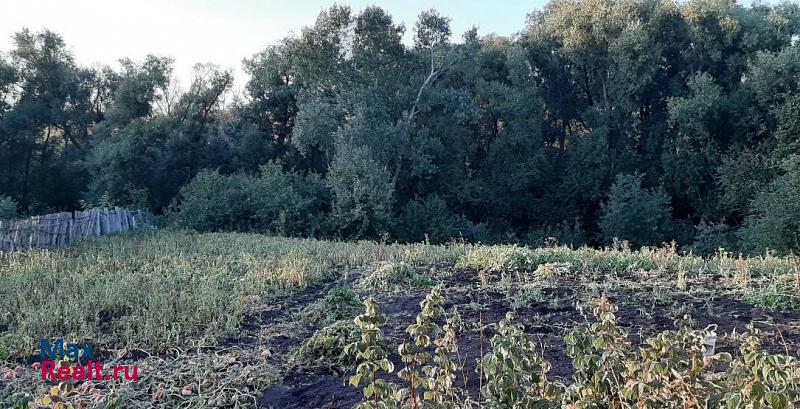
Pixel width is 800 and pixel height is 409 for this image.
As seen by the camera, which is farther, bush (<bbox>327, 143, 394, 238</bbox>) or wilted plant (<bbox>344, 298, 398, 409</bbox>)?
bush (<bbox>327, 143, 394, 238</bbox>)

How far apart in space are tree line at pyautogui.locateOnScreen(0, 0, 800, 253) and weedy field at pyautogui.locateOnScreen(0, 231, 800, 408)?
8.16 meters

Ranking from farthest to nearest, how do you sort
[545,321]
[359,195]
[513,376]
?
[359,195], [545,321], [513,376]

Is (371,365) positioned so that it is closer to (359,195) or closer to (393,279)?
(393,279)

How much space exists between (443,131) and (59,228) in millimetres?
11926

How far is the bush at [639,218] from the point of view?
→ 18234mm

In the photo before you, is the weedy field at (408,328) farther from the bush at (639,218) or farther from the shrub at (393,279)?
the bush at (639,218)

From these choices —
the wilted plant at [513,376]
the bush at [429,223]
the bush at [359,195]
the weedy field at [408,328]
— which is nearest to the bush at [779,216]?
the bush at [429,223]

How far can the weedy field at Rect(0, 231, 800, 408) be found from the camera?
7.11 ft

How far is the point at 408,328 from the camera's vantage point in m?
2.40

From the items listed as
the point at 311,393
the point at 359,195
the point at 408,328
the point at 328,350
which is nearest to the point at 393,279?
the point at 328,350

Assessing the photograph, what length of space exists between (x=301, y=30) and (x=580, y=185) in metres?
10.6

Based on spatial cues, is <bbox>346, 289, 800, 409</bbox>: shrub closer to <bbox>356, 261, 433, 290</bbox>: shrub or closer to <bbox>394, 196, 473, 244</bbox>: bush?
<bbox>356, 261, 433, 290</bbox>: shrub

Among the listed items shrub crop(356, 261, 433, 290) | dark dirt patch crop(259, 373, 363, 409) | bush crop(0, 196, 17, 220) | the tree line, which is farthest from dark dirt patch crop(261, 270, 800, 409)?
bush crop(0, 196, 17, 220)

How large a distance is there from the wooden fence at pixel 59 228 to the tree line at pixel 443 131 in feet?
8.33
